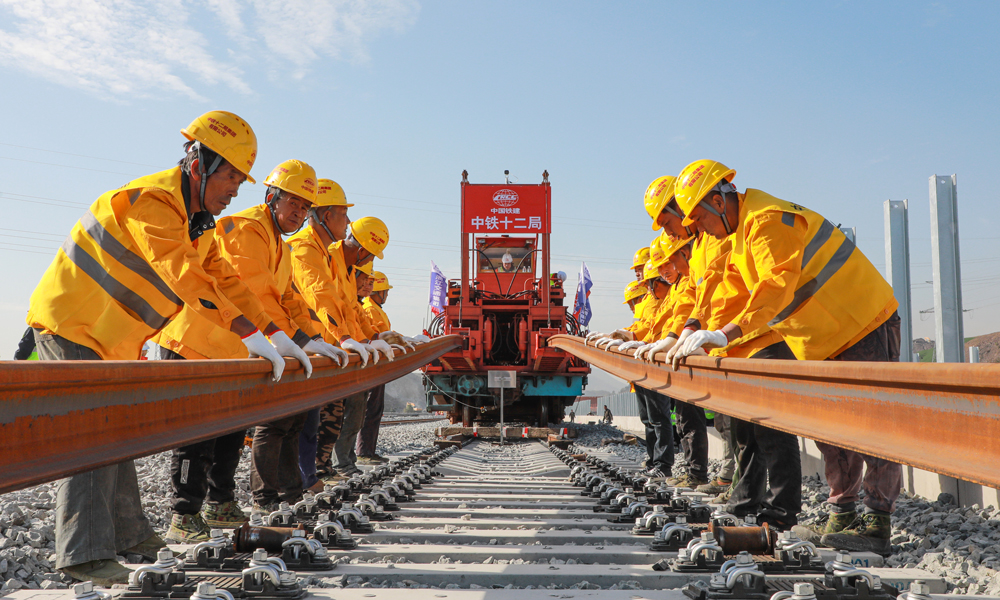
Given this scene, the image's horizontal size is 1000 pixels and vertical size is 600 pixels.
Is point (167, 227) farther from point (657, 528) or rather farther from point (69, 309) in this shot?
point (657, 528)

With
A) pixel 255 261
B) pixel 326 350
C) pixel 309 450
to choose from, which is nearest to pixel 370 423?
pixel 309 450

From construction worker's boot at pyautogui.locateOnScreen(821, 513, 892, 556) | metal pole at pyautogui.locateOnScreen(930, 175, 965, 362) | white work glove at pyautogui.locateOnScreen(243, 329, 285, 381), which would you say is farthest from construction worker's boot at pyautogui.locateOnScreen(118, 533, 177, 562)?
metal pole at pyautogui.locateOnScreen(930, 175, 965, 362)

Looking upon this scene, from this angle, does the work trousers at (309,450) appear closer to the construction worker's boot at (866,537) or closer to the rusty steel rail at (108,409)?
the rusty steel rail at (108,409)

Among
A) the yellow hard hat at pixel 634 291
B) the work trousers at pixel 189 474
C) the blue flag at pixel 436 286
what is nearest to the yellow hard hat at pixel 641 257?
the yellow hard hat at pixel 634 291

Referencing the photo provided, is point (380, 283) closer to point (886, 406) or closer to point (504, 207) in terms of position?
point (504, 207)

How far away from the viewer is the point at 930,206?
22.5ft

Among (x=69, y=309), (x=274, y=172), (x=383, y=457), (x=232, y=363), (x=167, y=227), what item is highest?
(x=274, y=172)

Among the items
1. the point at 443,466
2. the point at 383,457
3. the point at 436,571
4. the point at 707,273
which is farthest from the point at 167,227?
the point at 383,457

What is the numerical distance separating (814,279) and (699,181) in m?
0.83

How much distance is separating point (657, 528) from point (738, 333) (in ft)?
3.27

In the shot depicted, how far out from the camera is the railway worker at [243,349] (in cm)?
360

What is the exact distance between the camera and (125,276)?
2.78 meters

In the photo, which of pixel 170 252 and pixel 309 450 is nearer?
pixel 170 252

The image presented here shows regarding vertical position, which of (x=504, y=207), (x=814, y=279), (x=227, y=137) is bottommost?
(x=814, y=279)
